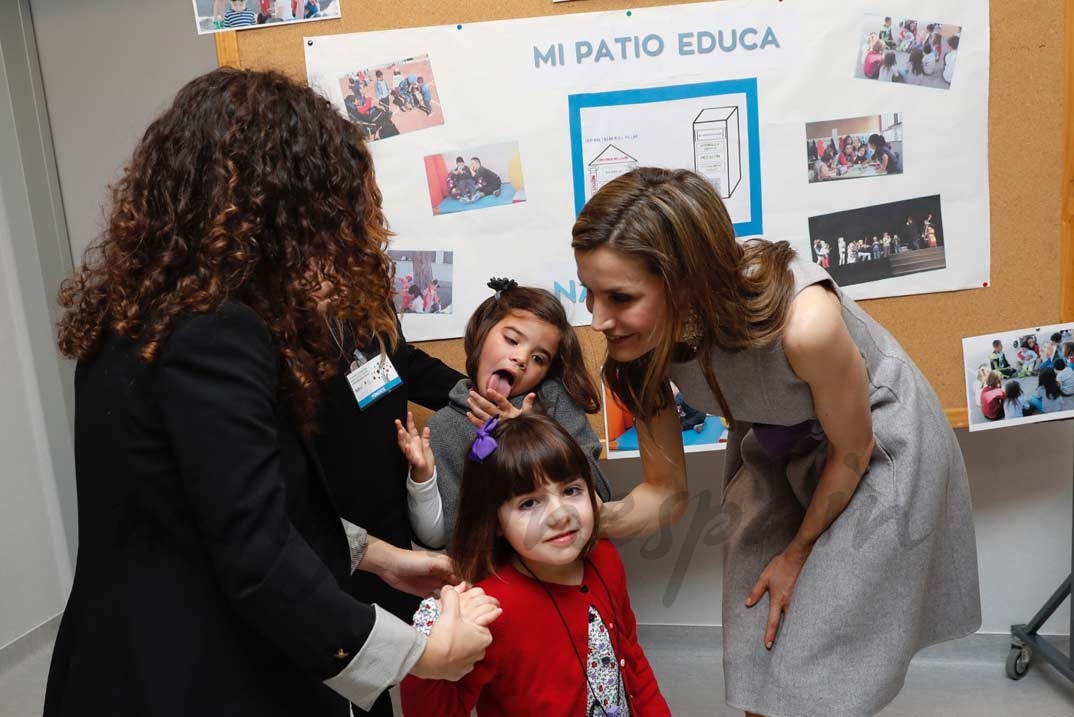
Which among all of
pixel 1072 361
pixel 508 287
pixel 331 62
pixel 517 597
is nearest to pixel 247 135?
pixel 517 597

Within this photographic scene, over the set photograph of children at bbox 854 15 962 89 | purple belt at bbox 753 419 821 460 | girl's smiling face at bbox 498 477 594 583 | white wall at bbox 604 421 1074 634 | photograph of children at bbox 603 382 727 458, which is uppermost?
photograph of children at bbox 854 15 962 89

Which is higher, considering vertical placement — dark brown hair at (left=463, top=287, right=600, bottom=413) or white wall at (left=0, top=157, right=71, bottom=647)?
dark brown hair at (left=463, top=287, right=600, bottom=413)

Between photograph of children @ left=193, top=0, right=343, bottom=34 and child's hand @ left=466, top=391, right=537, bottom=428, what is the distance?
102 centimetres

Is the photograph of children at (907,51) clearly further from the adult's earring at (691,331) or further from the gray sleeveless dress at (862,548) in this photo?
the adult's earring at (691,331)

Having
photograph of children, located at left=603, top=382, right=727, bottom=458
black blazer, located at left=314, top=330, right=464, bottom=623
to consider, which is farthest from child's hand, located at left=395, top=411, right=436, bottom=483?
photograph of children, located at left=603, top=382, right=727, bottom=458

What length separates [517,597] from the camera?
150 centimetres

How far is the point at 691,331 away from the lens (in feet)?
4.51

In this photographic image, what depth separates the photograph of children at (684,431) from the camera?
2.31 m

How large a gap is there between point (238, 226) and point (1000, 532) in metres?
2.36

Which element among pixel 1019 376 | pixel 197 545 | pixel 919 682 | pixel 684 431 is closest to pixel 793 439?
pixel 684 431

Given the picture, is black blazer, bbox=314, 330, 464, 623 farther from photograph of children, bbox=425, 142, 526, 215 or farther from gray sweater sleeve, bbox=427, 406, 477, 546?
photograph of children, bbox=425, 142, 526, 215

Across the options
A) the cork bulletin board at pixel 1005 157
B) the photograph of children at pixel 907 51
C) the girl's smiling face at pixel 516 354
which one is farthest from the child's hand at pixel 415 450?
the photograph of children at pixel 907 51

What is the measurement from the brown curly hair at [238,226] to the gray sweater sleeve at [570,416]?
2.74 ft

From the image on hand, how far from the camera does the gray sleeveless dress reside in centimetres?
141
